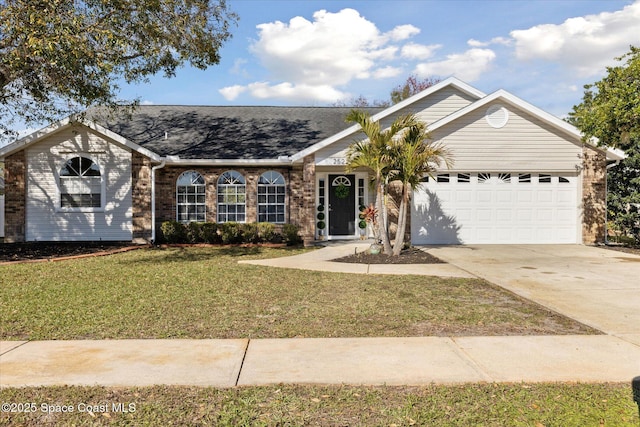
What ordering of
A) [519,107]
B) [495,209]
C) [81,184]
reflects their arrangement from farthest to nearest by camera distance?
1. [81,184]
2. [495,209]
3. [519,107]

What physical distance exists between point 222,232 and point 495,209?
912 cm

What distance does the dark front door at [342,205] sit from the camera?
53.3ft

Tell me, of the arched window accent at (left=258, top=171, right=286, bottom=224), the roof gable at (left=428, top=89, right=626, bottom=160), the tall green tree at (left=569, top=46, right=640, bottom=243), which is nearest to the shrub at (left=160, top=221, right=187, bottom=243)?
the arched window accent at (left=258, top=171, right=286, bottom=224)

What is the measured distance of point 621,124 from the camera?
12.9 meters

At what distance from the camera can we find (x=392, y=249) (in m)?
12.7

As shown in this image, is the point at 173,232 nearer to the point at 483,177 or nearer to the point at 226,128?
the point at 226,128

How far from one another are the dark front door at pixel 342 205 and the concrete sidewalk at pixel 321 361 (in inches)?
444

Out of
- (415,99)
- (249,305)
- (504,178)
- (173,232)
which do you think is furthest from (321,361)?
(415,99)

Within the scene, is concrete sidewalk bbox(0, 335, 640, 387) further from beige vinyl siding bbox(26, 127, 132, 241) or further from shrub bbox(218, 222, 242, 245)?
beige vinyl siding bbox(26, 127, 132, 241)

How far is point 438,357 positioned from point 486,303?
2.81 metres

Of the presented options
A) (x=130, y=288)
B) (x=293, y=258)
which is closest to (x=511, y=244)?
(x=293, y=258)

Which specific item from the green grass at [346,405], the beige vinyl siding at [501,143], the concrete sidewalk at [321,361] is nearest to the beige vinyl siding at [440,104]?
the beige vinyl siding at [501,143]

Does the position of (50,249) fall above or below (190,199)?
below

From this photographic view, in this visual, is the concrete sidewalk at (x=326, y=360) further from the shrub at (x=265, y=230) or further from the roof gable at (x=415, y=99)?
the shrub at (x=265, y=230)
